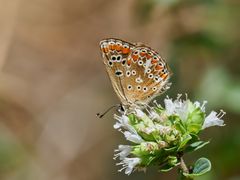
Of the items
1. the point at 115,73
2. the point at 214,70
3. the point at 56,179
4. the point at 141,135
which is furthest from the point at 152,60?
the point at 56,179

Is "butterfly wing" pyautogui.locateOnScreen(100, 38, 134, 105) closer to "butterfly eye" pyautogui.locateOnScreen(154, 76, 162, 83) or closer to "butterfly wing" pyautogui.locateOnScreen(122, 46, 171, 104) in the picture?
"butterfly wing" pyautogui.locateOnScreen(122, 46, 171, 104)

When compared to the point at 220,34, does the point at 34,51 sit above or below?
above

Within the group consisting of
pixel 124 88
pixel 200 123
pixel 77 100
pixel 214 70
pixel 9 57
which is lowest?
pixel 200 123

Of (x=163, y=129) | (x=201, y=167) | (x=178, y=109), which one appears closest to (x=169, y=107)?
(x=178, y=109)

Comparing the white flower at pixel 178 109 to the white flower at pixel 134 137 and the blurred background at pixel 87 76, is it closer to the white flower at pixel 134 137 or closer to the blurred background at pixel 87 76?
the white flower at pixel 134 137

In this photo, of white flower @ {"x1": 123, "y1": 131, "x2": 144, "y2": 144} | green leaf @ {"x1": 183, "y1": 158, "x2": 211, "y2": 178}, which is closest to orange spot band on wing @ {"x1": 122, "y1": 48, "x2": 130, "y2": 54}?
white flower @ {"x1": 123, "y1": 131, "x2": 144, "y2": 144}

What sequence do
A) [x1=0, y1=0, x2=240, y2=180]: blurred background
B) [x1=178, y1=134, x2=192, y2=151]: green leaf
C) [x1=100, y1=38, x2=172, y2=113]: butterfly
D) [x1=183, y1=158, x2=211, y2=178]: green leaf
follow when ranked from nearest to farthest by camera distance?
[x1=183, y1=158, x2=211, y2=178]: green leaf → [x1=178, y1=134, x2=192, y2=151]: green leaf → [x1=100, y1=38, x2=172, y2=113]: butterfly → [x1=0, y1=0, x2=240, y2=180]: blurred background

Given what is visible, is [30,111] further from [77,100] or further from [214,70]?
[214,70]

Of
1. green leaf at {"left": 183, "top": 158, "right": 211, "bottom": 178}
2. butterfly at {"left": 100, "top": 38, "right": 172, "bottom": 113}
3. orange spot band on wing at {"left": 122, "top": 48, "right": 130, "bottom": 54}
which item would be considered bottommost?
green leaf at {"left": 183, "top": 158, "right": 211, "bottom": 178}
